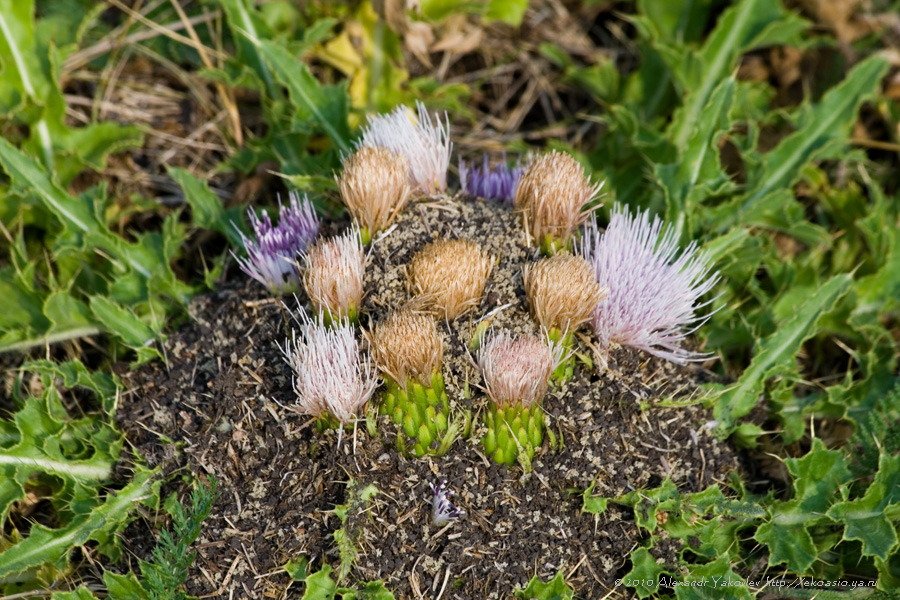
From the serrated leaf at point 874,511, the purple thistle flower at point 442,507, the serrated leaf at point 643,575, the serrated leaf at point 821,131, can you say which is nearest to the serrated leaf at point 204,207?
the purple thistle flower at point 442,507

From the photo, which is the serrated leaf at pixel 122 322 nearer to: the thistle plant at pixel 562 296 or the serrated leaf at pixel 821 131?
the thistle plant at pixel 562 296

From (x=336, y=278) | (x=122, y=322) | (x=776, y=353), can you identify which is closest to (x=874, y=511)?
(x=776, y=353)

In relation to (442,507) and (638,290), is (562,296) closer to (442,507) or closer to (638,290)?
(638,290)

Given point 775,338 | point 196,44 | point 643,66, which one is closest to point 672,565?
point 775,338

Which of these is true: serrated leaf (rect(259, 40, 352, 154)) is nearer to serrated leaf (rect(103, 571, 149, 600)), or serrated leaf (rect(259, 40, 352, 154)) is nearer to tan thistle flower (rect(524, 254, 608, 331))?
tan thistle flower (rect(524, 254, 608, 331))

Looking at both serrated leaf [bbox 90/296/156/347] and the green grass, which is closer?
the green grass

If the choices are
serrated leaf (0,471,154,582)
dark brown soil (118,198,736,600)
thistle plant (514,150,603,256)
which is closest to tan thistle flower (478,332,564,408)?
dark brown soil (118,198,736,600)
